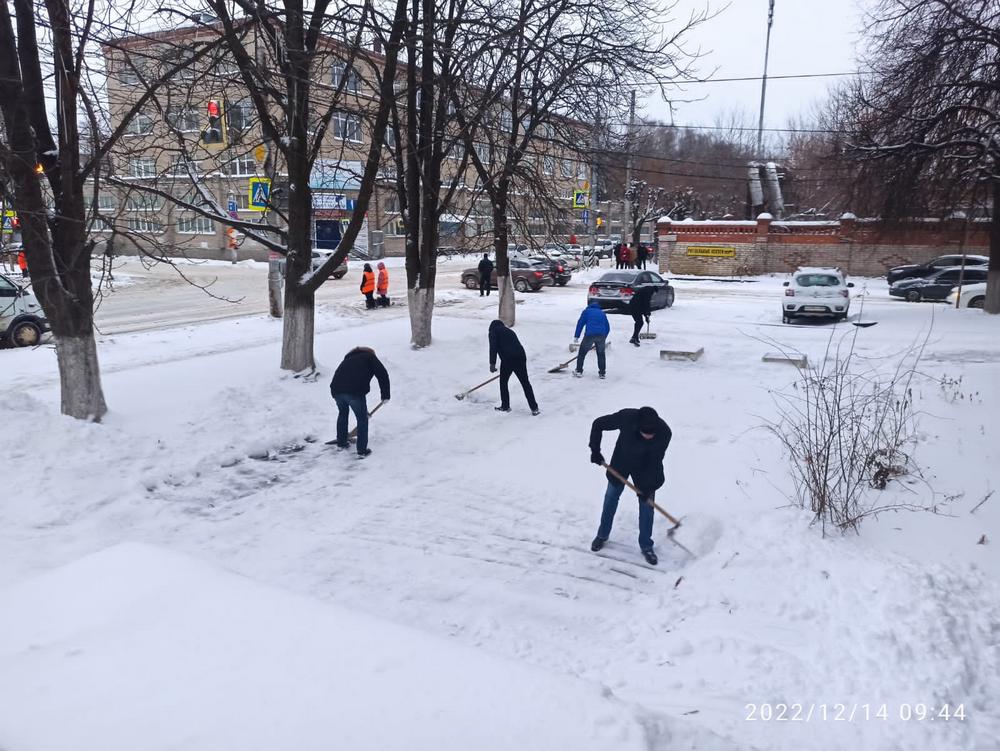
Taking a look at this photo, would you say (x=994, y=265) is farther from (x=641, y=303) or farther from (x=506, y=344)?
(x=506, y=344)

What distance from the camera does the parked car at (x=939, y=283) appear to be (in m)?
23.5

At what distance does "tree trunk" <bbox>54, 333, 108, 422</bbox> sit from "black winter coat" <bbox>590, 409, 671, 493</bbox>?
6.02m

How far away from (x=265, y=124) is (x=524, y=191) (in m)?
6.23

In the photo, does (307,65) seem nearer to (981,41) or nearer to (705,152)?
(981,41)

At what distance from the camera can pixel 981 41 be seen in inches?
615

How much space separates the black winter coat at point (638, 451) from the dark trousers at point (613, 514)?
0.45ft

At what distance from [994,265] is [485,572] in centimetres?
1804

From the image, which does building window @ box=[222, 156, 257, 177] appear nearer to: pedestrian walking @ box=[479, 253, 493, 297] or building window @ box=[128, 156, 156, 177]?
building window @ box=[128, 156, 156, 177]

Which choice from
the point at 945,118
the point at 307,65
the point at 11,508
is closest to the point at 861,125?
the point at 945,118

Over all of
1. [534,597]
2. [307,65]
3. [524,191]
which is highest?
[307,65]

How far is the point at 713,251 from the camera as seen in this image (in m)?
34.4

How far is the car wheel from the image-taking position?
14.5 m

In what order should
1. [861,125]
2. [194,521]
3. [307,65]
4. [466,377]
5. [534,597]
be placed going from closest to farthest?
[534,597] → [194,521] → [307,65] → [466,377] → [861,125]

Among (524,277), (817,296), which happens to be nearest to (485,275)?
(524,277)
